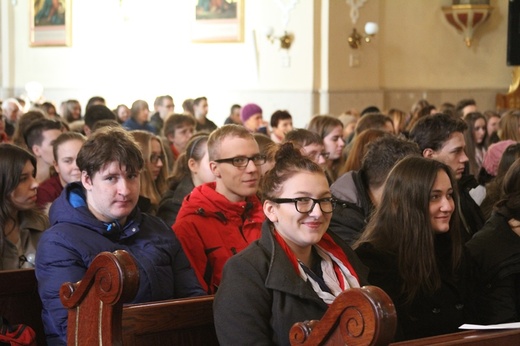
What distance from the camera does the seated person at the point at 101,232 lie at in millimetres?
3900

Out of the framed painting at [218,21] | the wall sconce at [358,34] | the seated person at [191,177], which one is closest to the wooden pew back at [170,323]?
the seated person at [191,177]

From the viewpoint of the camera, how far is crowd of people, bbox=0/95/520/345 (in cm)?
346

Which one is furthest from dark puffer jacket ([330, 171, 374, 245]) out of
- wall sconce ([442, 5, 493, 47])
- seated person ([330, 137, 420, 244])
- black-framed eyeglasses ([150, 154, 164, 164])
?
wall sconce ([442, 5, 493, 47])

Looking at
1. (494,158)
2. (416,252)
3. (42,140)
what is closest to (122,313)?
(416,252)

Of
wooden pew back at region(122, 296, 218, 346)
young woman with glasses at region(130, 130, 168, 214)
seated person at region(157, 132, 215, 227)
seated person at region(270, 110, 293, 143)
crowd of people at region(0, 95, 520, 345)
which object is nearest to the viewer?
crowd of people at region(0, 95, 520, 345)

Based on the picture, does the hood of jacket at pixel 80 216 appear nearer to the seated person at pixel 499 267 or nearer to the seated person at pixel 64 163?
the seated person at pixel 499 267

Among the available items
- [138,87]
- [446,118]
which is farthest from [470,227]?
[138,87]

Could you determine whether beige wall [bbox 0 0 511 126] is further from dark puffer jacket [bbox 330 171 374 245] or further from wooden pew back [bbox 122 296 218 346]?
wooden pew back [bbox 122 296 218 346]

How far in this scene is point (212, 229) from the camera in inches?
189

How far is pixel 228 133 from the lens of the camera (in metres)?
5.02

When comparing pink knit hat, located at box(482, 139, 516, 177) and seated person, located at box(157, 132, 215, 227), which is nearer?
seated person, located at box(157, 132, 215, 227)

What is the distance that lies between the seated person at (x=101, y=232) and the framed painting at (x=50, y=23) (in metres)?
16.1

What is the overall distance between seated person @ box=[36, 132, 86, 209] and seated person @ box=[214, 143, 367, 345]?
241 centimetres

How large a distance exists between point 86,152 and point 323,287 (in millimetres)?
1238
